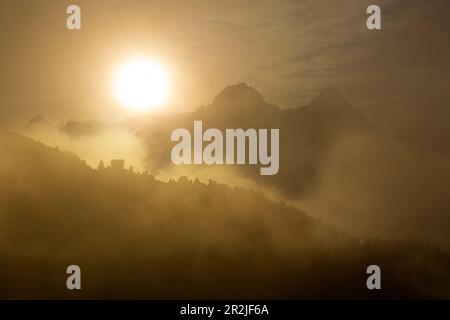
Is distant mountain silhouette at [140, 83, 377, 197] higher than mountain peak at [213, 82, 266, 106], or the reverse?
mountain peak at [213, 82, 266, 106]

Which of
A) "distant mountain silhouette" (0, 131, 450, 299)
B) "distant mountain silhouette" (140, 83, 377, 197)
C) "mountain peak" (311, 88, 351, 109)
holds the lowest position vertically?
"distant mountain silhouette" (0, 131, 450, 299)

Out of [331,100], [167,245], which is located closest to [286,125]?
[331,100]

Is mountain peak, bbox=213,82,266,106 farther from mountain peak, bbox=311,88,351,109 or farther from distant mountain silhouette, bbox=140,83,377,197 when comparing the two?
mountain peak, bbox=311,88,351,109

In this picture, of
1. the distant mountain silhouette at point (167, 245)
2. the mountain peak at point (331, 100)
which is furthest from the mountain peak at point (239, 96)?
the distant mountain silhouette at point (167, 245)

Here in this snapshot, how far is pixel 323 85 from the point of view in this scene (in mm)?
4945

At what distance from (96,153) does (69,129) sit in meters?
0.27

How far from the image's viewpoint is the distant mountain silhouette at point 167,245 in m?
4.89

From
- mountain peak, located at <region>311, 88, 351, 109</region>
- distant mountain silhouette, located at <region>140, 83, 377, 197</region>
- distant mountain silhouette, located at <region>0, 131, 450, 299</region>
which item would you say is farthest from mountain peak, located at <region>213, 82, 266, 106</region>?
distant mountain silhouette, located at <region>0, 131, 450, 299</region>

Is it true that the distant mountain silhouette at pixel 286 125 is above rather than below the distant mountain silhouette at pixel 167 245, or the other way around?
above

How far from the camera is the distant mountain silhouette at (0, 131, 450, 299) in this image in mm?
4891

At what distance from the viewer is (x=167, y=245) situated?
4902mm

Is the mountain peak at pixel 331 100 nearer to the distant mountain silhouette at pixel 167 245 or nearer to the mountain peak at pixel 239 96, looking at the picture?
the mountain peak at pixel 239 96
